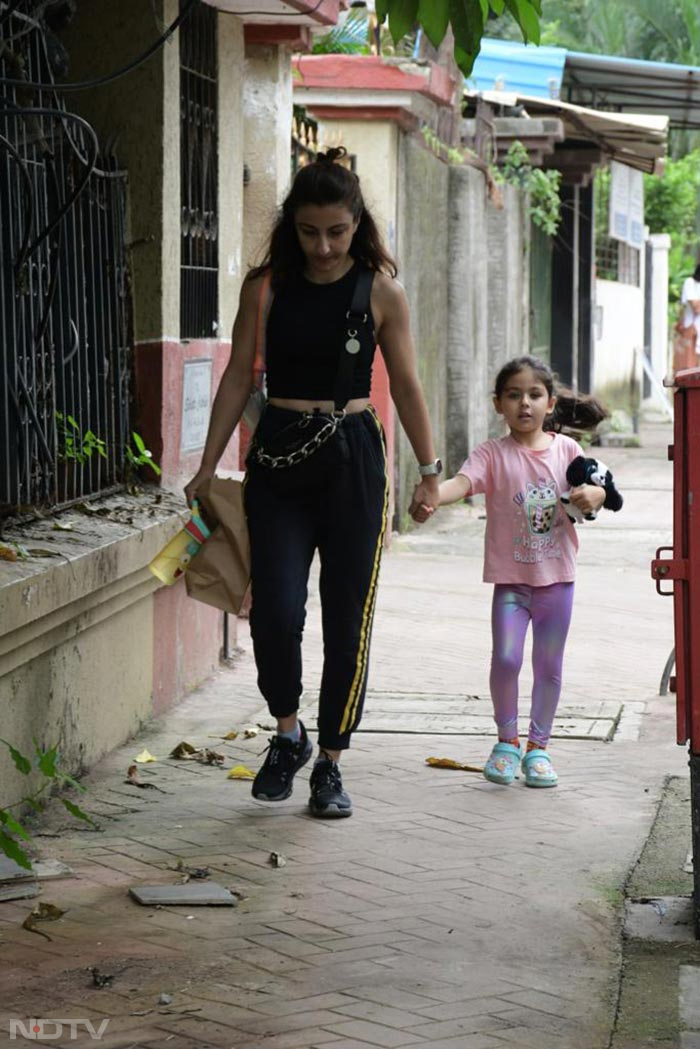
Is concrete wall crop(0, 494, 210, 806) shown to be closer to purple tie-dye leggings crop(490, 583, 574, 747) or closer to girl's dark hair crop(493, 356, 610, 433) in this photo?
purple tie-dye leggings crop(490, 583, 574, 747)

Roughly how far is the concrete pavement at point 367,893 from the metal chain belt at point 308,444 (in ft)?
3.54

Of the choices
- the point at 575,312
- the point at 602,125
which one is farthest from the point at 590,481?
the point at 575,312

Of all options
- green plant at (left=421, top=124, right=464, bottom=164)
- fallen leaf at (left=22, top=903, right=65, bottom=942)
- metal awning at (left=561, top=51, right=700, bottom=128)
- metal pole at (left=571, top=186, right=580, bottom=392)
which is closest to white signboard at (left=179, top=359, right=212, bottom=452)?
fallen leaf at (left=22, top=903, right=65, bottom=942)

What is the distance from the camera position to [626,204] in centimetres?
2497

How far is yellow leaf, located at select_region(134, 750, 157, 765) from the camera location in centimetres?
609

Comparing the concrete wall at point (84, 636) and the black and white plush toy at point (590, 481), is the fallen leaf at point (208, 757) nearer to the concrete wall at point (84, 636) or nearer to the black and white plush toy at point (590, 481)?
the concrete wall at point (84, 636)

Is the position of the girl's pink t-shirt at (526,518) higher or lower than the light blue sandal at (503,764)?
higher

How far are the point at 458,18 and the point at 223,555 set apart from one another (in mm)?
1873

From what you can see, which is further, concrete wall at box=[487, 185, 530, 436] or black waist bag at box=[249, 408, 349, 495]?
concrete wall at box=[487, 185, 530, 436]

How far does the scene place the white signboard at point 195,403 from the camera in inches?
286

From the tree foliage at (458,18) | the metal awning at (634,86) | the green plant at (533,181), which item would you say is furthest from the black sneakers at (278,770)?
the metal awning at (634,86)

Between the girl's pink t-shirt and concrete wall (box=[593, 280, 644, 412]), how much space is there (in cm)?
1748

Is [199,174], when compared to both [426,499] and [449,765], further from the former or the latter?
[449,765]

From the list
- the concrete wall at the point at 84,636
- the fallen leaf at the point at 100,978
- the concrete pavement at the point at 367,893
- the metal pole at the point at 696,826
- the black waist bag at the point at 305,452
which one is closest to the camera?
the concrete pavement at the point at 367,893
